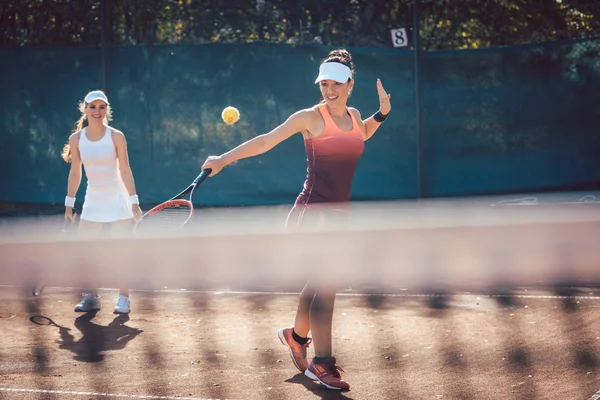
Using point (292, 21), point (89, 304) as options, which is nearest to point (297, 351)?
point (89, 304)

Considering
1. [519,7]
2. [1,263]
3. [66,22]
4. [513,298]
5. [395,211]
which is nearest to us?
[513,298]

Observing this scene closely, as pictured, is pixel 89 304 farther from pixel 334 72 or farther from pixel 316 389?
pixel 334 72

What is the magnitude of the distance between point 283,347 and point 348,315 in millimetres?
1081

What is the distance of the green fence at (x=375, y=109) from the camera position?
1259cm

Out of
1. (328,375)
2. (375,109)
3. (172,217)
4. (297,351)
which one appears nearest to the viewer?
(328,375)

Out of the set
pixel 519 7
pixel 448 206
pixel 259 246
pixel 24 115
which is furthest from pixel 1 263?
pixel 519 7

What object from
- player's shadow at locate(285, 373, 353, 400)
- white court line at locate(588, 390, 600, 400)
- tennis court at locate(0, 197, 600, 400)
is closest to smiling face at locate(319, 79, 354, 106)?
tennis court at locate(0, 197, 600, 400)

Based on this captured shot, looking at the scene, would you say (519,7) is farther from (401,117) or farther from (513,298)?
(513,298)

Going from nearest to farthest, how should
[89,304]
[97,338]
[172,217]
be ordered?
[97,338], [172,217], [89,304]

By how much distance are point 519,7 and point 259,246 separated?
21.7 ft

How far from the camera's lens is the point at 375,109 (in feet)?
41.4

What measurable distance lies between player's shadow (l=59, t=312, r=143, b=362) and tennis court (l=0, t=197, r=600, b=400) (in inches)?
0.5

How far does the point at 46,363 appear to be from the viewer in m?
5.82

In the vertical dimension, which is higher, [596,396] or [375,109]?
[375,109]
